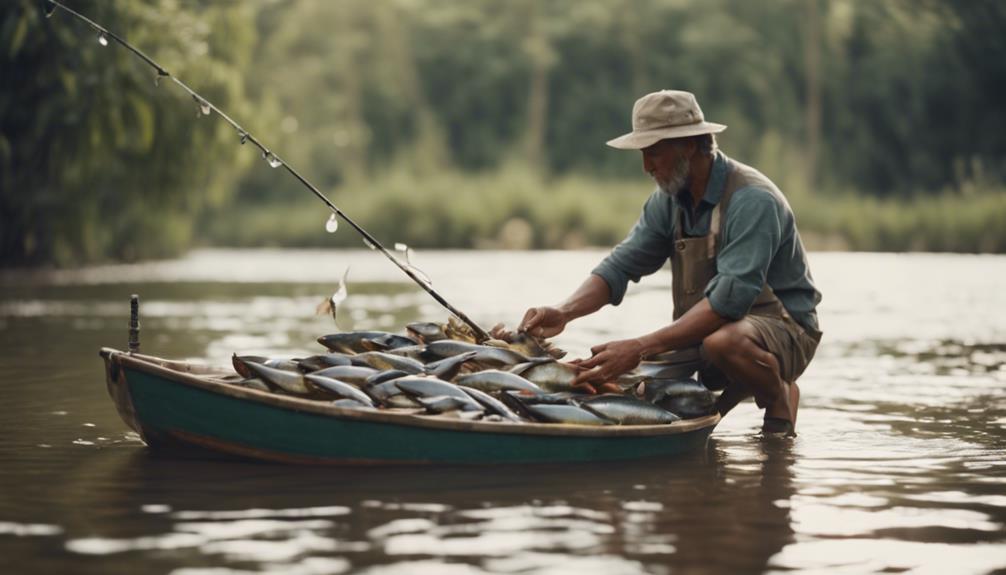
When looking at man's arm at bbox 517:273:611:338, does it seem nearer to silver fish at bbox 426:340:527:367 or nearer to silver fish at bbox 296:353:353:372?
silver fish at bbox 426:340:527:367

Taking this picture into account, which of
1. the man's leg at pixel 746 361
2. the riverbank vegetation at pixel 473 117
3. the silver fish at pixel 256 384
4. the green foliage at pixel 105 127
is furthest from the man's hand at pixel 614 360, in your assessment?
the riverbank vegetation at pixel 473 117

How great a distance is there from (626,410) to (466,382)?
2.12 feet

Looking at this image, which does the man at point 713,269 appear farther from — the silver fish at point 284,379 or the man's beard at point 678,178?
the silver fish at point 284,379

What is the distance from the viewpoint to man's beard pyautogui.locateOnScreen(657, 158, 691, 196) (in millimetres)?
6809

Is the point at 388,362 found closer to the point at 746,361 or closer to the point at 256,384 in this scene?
the point at 256,384

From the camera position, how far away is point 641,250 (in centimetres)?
739

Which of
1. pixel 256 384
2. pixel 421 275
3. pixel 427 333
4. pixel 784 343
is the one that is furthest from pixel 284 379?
pixel 784 343

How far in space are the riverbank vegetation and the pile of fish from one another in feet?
26.4

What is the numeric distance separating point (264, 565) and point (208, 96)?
16367 mm

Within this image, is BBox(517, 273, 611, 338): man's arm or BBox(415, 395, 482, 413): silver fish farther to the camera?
BBox(517, 273, 611, 338): man's arm

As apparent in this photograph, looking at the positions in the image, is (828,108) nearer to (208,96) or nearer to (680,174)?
(208,96)

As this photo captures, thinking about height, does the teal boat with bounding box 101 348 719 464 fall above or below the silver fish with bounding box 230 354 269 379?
below

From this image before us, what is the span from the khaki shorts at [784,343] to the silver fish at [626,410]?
1.79ft

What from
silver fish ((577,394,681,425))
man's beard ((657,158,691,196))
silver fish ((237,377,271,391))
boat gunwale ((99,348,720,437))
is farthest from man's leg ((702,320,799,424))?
silver fish ((237,377,271,391))
